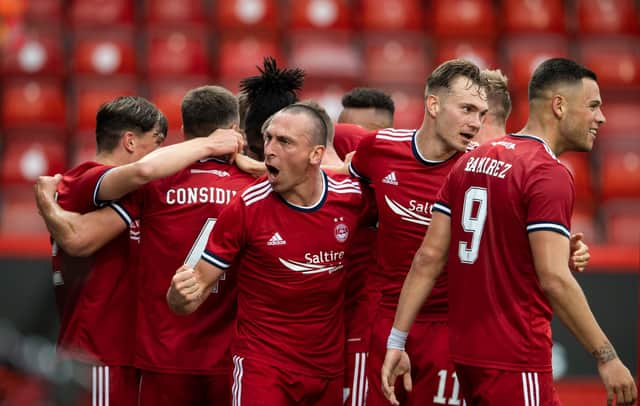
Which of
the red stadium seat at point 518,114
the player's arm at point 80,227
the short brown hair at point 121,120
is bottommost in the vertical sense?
the player's arm at point 80,227

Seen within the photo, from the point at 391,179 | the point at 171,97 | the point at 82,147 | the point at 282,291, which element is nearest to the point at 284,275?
the point at 282,291

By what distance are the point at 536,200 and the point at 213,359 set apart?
6.06ft

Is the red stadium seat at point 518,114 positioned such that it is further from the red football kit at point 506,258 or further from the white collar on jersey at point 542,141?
the red football kit at point 506,258

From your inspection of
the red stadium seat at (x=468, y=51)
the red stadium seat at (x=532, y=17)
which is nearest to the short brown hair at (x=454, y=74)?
the red stadium seat at (x=468, y=51)

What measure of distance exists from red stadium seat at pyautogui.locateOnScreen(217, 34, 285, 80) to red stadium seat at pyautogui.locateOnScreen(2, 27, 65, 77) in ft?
5.75

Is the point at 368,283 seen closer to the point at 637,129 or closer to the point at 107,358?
the point at 107,358

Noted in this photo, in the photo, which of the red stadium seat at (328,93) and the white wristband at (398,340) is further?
the red stadium seat at (328,93)

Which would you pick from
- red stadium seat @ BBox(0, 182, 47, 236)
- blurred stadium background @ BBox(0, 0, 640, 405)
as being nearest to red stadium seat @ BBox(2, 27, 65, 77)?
blurred stadium background @ BBox(0, 0, 640, 405)

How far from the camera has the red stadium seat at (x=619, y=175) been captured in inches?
380

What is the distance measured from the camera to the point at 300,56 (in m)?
10.5

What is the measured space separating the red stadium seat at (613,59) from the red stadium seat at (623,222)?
1764 millimetres

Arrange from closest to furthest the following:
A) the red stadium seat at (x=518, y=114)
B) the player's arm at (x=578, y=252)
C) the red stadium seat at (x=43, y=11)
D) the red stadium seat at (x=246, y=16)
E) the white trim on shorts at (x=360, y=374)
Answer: the player's arm at (x=578, y=252) → the white trim on shorts at (x=360, y=374) → the red stadium seat at (x=518, y=114) → the red stadium seat at (x=43, y=11) → the red stadium seat at (x=246, y=16)

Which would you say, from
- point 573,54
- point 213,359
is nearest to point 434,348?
point 213,359

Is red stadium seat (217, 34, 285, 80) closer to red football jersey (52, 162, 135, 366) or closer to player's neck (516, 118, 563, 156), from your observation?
red football jersey (52, 162, 135, 366)
